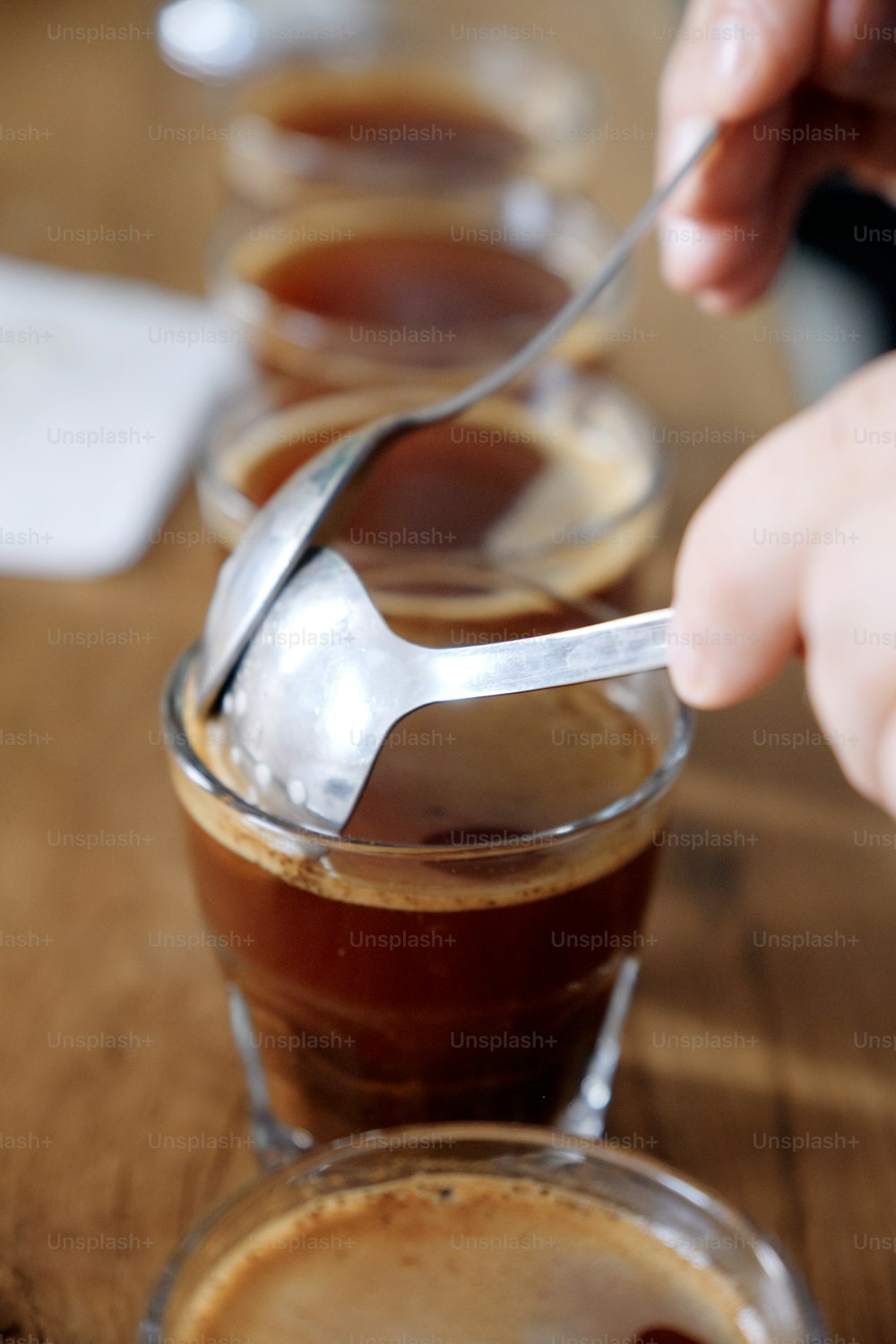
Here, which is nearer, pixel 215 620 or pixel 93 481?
pixel 215 620

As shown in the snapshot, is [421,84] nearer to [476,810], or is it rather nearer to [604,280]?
[604,280]

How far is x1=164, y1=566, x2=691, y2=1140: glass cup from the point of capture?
0.56 meters

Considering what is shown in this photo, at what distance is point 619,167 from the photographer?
1.73m

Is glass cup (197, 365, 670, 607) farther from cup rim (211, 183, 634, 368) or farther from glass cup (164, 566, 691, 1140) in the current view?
glass cup (164, 566, 691, 1140)

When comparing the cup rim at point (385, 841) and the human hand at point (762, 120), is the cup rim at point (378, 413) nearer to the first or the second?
the human hand at point (762, 120)

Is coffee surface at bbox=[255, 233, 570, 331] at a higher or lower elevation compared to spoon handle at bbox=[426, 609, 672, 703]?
lower

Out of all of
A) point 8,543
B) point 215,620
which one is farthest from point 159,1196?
point 8,543

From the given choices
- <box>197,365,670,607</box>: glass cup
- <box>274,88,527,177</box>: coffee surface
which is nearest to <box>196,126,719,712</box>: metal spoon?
<box>197,365,670,607</box>: glass cup


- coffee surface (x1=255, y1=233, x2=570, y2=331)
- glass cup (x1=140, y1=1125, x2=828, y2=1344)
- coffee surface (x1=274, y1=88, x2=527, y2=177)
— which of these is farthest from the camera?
coffee surface (x1=274, y1=88, x2=527, y2=177)

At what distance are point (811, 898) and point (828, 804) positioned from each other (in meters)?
0.09

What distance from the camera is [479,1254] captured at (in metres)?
0.55

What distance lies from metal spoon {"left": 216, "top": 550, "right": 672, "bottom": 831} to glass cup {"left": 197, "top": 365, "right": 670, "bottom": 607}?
0.21 metres

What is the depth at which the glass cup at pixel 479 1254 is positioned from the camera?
523mm

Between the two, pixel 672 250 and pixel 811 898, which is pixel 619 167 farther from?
pixel 811 898
